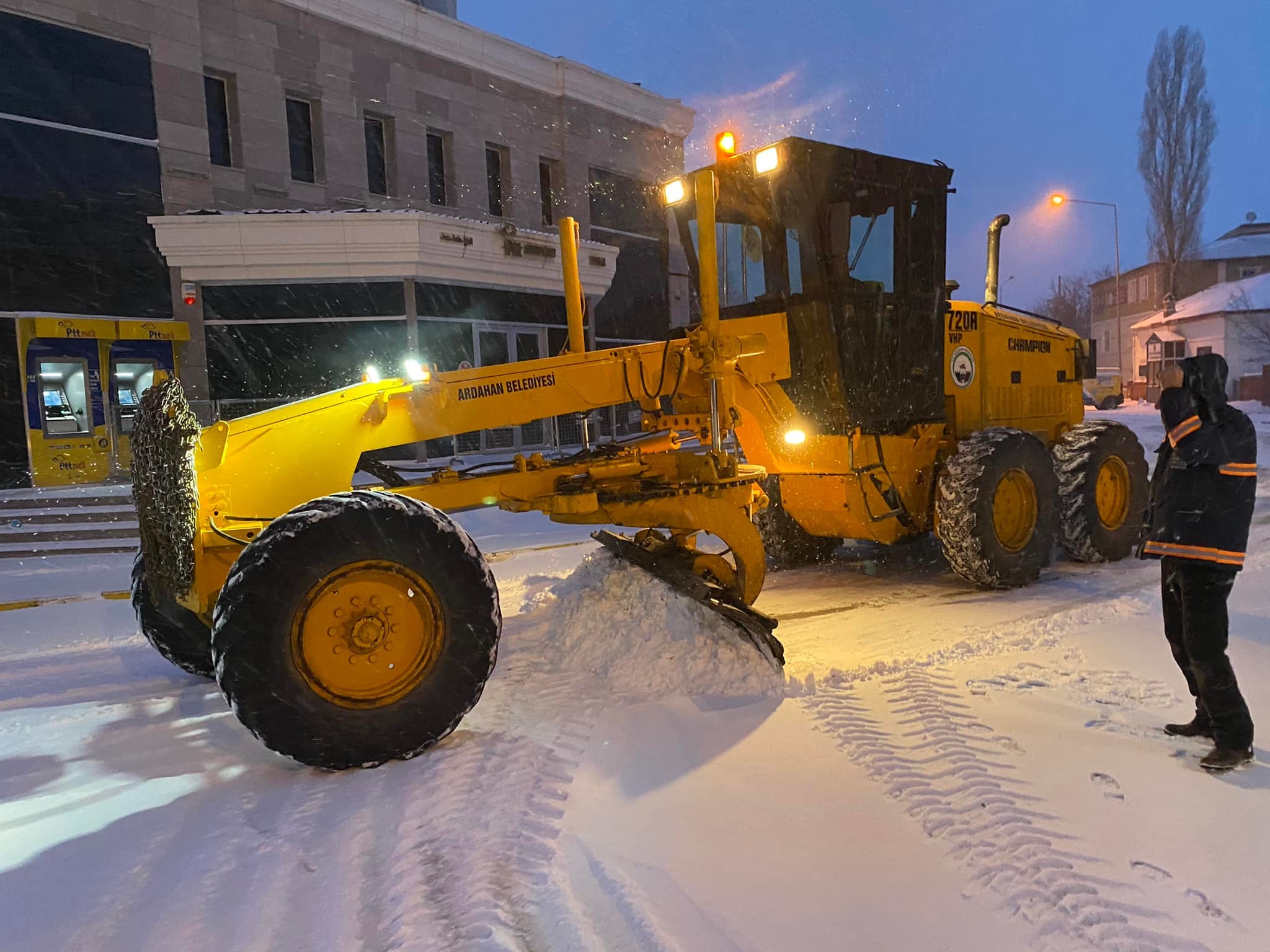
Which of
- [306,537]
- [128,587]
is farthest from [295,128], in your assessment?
[306,537]

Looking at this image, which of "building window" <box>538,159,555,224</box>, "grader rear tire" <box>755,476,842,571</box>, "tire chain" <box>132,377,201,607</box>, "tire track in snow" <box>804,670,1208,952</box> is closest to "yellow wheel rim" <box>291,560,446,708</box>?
"tire chain" <box>132,377,201,607</box>

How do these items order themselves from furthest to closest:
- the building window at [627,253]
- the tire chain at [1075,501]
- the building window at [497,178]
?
the building window at [627,253] < the building window at [497,178] < the tire chain at [1075,501]

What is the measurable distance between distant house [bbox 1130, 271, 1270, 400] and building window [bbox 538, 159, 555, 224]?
25.3 metres

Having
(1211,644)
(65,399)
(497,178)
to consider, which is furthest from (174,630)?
(497,178)

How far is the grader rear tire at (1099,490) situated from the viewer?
24.7 ft

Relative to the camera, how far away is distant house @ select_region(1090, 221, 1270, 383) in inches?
1805

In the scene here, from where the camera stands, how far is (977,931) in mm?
2459

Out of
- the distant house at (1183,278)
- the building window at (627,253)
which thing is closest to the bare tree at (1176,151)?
the distant house at (1183,278)

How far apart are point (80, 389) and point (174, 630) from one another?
1089cm

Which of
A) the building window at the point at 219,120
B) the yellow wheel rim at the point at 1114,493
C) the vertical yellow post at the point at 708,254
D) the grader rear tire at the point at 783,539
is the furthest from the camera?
the building window at the point at 219,120

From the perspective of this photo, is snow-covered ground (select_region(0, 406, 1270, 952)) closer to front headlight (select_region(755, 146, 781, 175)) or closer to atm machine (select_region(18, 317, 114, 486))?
front headlight (select_region(755, 146, 781, 175))

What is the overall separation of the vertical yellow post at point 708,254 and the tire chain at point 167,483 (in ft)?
9.04

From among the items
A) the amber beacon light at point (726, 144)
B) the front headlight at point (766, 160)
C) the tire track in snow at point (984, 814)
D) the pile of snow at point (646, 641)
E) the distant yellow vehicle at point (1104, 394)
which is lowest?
the tire track in snow at point (984, 814)

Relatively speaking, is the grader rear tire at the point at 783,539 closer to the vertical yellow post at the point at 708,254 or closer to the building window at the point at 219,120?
the vertical yellow post at the point at 708,254
